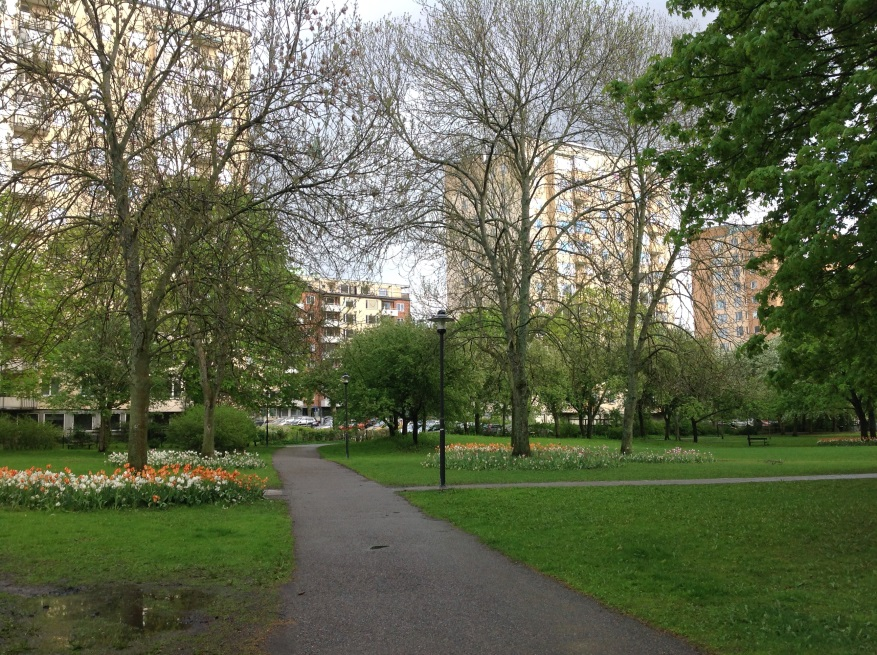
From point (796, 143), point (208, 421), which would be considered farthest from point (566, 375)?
point (796, 143)

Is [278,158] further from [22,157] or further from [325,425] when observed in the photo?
[325,425]

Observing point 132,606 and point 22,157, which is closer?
point 132,606

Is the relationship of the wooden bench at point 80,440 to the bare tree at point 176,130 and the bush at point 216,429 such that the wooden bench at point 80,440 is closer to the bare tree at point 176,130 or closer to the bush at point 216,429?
the bush at point 216,429

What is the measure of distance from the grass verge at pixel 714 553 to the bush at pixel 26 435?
28435mm

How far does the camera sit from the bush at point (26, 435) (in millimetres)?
34031

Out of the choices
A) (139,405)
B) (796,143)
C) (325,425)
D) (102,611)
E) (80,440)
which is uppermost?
(796,143)

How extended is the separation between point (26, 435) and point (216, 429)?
37.6 ft

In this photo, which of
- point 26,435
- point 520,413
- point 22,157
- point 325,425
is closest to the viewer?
point 22,157

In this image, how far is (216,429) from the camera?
3106cm

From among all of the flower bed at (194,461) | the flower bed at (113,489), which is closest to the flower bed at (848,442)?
the flower bed at (194,461)

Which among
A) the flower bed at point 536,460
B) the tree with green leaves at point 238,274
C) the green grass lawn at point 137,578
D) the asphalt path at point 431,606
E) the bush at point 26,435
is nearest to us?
the asphalt path at point 431,606

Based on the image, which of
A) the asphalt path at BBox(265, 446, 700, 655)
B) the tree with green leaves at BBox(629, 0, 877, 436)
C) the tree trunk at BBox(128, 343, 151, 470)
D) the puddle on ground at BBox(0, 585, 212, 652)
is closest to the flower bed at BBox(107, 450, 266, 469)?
the tree trunk at BBox(128, 343, 151, 470)

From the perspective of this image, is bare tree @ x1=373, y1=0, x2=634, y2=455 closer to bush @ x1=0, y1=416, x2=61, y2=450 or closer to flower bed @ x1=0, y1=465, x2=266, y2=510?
flower bed @ x1=0, y1=465, x2=266, y2=510

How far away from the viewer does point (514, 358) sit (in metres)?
23.4
